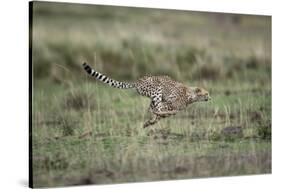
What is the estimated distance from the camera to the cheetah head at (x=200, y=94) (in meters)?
9.04

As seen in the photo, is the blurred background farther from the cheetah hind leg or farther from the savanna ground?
the cheetah hind leg

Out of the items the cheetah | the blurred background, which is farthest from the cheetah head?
the blurred background

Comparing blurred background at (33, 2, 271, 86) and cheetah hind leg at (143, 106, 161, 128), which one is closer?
blurred background at (33, 2, 271, 86)

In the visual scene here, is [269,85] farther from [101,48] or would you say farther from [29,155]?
[29,155]

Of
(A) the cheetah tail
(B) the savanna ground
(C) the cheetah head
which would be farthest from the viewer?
(C) the cheetah head

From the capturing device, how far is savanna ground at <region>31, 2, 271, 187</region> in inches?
323

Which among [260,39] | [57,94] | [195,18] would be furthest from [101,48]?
[260,39]

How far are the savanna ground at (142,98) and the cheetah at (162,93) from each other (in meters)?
0.07

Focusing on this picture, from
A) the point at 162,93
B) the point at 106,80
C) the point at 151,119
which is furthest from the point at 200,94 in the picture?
the point at 106,80

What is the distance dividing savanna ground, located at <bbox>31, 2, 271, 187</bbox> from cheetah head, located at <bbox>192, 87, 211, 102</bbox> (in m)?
0.07

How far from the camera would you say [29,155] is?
8.12m

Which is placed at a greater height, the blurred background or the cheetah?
the blurred background

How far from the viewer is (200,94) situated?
29.8 ft

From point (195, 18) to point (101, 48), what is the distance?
1313 mm
